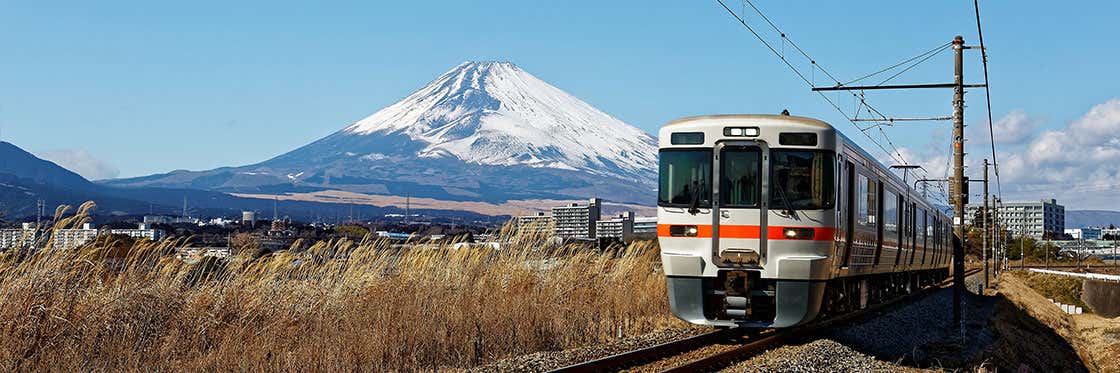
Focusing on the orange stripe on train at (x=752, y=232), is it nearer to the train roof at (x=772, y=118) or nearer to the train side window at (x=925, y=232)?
the train roof at (x=772, y=118)

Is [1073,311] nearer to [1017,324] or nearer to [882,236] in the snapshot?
[1017,324]

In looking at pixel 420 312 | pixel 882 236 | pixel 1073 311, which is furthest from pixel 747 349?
pixel 1073 311

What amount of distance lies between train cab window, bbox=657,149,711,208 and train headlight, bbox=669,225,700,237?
9.9 inches

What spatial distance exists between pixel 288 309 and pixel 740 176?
549cm

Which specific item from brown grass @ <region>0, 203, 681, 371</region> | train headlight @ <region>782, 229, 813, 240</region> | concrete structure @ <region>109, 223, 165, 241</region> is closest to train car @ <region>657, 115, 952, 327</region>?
train headlight @ <region>782, 229, 813, 240</region>

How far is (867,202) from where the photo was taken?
17.1 meters

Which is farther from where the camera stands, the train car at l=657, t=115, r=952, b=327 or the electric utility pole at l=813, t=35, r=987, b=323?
the electric utility pole at l=813, t=35, r=987, b=323

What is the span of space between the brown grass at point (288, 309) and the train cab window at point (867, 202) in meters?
3.67

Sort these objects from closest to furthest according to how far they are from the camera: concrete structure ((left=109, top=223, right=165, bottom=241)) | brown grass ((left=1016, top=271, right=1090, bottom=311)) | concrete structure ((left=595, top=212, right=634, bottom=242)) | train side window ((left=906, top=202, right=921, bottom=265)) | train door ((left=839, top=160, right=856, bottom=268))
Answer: concrete structure ((left=109, top=223, right=165, bottom=241))
train door ((left=839, top=160, right=856, bottom=268))
train side window ((left=906, top=202, right=921, bottom=265))
concrete structure ((left=595, top=212, right=634, bottom=242))
brown grass ((left=1016, top=271, right=1090, bottom=311))

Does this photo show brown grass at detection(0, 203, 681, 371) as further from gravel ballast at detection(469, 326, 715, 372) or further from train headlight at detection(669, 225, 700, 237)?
train headlight at detection(669, 225, 700, 237)

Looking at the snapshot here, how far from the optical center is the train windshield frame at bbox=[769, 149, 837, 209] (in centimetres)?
1422

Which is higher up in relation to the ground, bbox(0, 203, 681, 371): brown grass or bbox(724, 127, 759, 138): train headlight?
bbox(724, 127, 759, 138): train headlight

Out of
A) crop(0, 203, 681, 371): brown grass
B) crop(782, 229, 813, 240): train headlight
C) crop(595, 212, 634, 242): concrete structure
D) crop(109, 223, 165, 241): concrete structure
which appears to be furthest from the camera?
crop(595, 212, 634, 242): concrete structure

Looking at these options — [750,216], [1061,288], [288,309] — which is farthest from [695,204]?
[1061,288]
